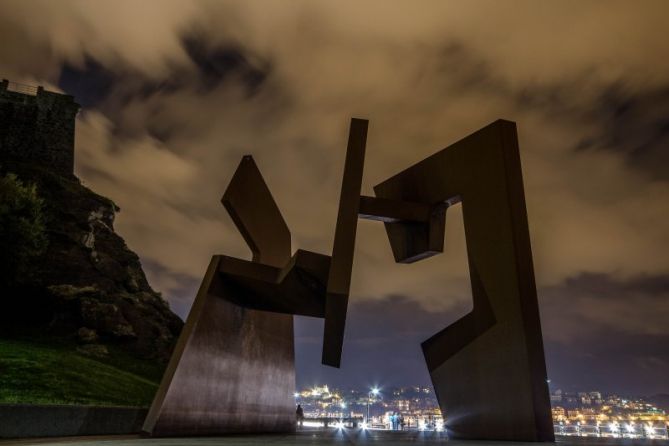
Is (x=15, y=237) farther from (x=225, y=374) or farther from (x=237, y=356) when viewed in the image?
(x=225, y=374)

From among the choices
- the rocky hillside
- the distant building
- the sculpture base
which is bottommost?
the sculpture base

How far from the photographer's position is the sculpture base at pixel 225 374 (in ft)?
38.3

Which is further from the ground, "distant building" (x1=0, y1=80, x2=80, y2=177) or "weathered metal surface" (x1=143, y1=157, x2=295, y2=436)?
"distant building" (x1=0, y1=80, x2=80, y2=177)

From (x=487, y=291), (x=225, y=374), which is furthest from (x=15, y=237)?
(x=487, y=291)

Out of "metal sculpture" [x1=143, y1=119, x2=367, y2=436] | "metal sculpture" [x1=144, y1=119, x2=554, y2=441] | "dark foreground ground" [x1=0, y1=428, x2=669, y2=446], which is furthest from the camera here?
"metal sculpture" [x1=143, y1=119, x2=367, y2=436]

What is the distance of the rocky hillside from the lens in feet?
89.5

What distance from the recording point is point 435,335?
41.4 ft

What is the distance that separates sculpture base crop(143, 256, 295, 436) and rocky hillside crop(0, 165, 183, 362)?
45.4 ft

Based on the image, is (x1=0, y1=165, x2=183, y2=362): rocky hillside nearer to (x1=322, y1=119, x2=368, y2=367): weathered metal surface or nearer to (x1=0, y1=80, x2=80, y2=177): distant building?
(x1=0, y1=80, x2=80, y2=177): distant building

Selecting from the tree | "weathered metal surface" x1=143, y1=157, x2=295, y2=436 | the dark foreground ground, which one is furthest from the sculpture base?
the tree

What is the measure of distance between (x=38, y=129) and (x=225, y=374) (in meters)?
35.8

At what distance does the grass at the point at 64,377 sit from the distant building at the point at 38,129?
1975 centimetres

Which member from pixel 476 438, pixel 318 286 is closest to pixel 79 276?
pixel 318 286

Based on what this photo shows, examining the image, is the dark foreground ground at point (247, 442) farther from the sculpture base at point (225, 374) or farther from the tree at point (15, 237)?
the tree at point (15, 237)
